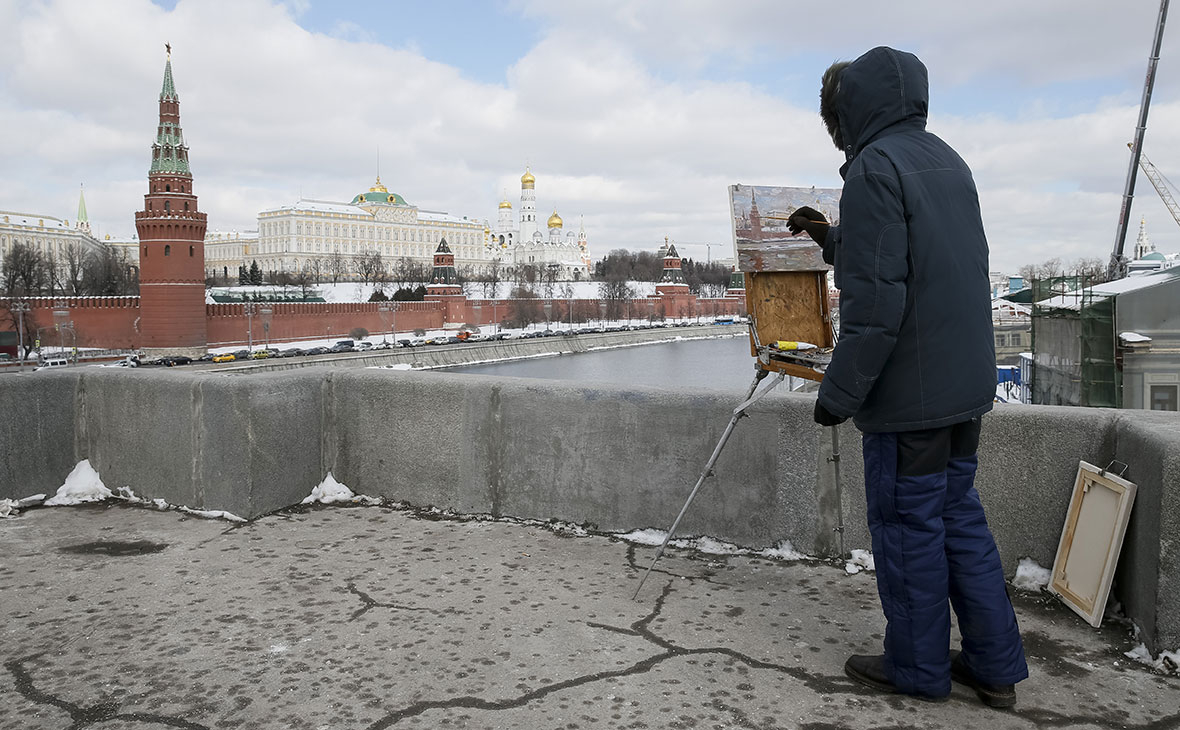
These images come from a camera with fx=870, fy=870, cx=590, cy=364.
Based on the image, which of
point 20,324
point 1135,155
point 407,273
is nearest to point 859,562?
point 1135,155

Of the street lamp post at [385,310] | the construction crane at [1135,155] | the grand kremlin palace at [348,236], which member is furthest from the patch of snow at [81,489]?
the grand kremlin palace at [348,236]

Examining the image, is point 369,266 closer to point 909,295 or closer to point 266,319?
point 266,319

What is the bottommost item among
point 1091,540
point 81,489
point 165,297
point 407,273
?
point 81,489

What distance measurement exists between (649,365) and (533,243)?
86.5m

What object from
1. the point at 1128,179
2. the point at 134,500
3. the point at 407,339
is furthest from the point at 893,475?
the point at 407,339

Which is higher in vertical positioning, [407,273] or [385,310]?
[407,273]

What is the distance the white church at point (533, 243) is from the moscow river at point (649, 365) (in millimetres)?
63054

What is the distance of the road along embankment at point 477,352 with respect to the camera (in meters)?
52.0

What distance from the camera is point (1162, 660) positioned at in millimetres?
2564

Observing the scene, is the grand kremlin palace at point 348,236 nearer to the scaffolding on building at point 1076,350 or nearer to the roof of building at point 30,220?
the roof of building at point 30,220

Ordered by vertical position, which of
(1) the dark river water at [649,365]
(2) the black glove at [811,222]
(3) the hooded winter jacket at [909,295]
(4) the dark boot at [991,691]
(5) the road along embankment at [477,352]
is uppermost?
(2) the black glove at [811,222]

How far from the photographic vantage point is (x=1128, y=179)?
118 ft

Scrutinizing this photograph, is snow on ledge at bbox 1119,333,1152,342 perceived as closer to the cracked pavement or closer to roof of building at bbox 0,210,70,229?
the cracked pavement

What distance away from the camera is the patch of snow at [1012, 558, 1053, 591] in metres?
3.21
